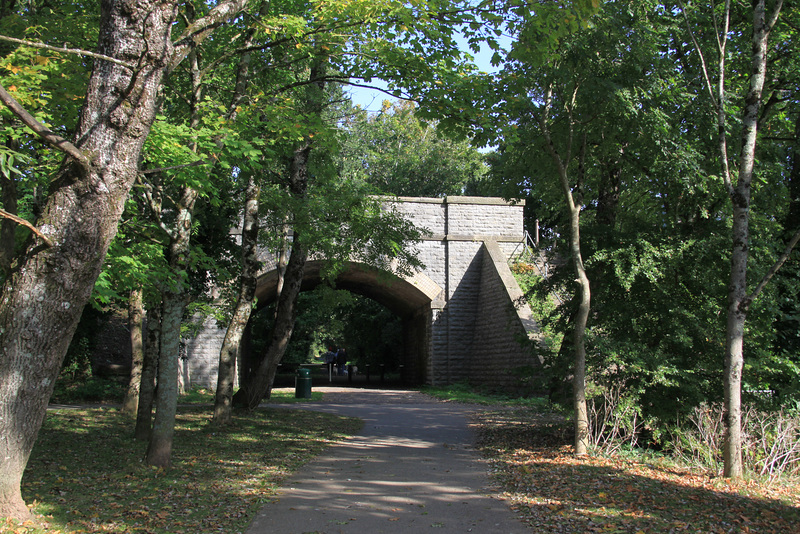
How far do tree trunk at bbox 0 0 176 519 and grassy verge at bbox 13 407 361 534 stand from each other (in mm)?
781

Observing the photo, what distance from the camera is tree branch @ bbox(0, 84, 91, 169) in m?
3.44

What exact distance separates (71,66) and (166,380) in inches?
146

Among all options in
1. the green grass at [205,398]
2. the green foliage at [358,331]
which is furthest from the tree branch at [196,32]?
the green foliage at [358,331]

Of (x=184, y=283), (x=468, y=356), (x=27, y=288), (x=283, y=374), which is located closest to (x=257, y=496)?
(x=184, y=283)

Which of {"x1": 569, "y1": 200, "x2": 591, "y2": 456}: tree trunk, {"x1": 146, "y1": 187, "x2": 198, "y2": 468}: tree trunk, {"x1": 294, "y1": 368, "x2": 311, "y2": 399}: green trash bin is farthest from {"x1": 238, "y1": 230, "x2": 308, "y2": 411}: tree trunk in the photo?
{"x1": 569, "y1": 200, "x2": 591, "y2": 456}: tree trunk

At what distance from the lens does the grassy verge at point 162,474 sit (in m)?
4.80

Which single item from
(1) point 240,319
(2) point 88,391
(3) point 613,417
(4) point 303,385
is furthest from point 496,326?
(2) point 88,391

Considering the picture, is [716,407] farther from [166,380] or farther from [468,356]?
[468,356]

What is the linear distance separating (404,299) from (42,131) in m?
20.0

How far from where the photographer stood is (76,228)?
4000 millimetres

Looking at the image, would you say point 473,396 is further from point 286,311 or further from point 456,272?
point 286,311

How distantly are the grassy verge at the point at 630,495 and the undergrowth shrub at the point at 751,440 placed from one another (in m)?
0.30

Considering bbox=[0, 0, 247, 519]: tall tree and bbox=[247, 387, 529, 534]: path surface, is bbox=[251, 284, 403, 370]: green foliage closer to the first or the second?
bbox=[247, 387, 529, 534]: path surface

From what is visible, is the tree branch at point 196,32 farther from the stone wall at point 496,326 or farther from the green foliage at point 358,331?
the green foliage at point 358,331
